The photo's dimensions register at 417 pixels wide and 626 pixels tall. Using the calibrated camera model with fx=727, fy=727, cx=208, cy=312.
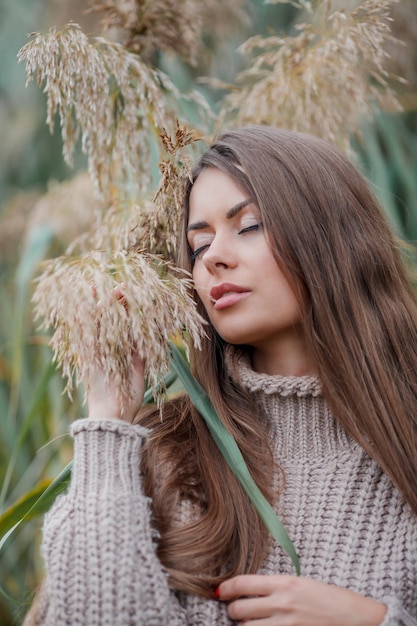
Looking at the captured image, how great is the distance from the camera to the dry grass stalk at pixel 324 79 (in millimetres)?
1354

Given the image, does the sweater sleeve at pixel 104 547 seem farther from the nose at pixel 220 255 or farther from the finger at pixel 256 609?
the nose at pixel 220 255

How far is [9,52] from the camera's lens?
1875 mm

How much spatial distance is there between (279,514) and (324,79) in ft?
2.66

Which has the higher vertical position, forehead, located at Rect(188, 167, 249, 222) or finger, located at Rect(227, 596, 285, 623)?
forehead, located at Rect(188, 167, 249, 222)

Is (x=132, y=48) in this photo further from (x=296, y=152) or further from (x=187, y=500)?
(x=187, y=500)

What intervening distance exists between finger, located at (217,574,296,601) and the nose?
0.47 metres

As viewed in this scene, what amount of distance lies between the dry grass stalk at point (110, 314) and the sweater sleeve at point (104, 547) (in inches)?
4.3

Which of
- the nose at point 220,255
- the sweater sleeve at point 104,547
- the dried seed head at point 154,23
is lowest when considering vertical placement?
the sweater sleeve at point 104,547

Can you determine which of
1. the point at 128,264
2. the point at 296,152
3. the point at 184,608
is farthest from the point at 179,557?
the point at 296,152

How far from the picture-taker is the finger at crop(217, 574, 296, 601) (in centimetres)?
103

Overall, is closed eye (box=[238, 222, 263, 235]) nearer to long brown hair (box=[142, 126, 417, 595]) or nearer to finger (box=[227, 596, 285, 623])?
long brown hair (box=[142, 126, 417, 595])

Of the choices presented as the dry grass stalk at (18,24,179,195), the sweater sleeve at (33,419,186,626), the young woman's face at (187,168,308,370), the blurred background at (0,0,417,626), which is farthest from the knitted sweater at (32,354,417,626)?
the dry grass stalk at (18,24,179,195)

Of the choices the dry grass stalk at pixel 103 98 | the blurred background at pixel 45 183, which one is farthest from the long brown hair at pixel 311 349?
the blurred background at pixel 45 183

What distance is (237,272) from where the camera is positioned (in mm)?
1170
